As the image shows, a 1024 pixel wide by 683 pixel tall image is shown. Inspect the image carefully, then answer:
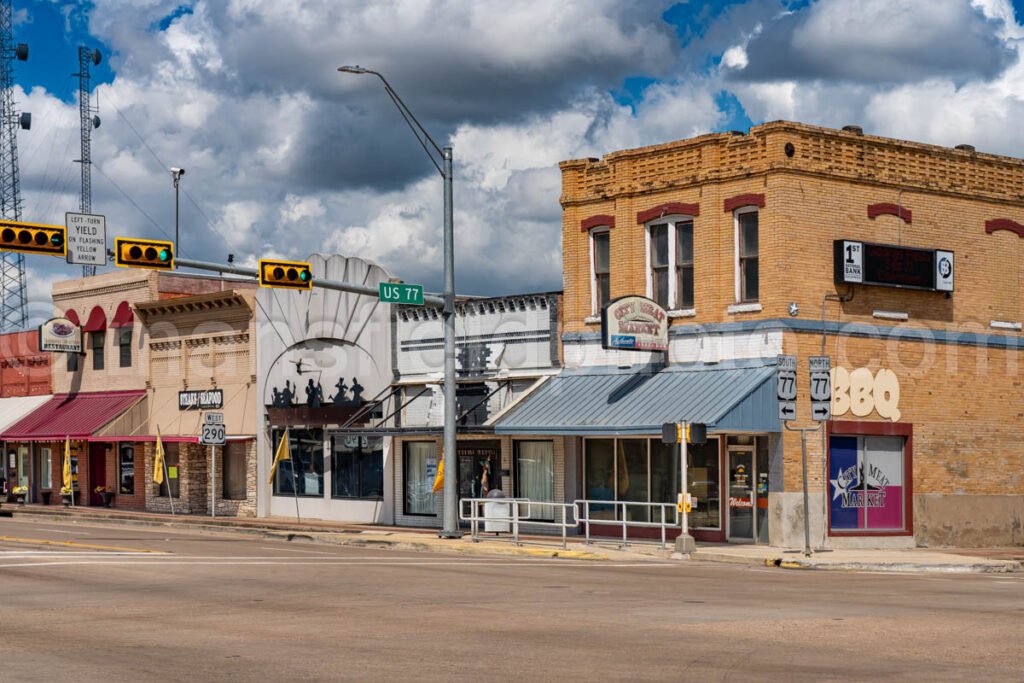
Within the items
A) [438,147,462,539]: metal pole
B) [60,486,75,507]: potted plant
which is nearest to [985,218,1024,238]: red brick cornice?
[438,147,462,539]: metal pole

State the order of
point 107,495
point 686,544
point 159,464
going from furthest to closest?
point 107,495 → point 159,464 → point 686,544

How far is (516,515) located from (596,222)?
8.07 metres

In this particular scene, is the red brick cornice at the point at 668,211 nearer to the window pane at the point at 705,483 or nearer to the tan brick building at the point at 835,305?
the tan brick building at the point at 835,305

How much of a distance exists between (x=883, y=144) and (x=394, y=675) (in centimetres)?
2422

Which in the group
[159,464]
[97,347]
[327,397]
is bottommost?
[159,464]

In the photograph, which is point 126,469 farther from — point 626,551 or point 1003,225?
point 1003,225

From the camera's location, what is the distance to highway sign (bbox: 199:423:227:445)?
136 ft

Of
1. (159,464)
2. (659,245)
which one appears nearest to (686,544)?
(659,245)

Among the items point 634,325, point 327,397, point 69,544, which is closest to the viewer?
point 69,544

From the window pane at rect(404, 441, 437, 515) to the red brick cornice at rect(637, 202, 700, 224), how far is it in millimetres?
9258

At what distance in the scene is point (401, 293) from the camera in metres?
32.9

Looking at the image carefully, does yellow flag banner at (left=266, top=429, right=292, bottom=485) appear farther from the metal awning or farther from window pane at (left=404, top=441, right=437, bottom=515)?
the metal awning

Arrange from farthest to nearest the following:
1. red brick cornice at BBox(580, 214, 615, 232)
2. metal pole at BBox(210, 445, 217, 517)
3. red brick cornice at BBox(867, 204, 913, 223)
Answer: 1. metal pole at BBox(210, 445, 217, 517)
2. red brick cornice at BBox(580, 214, 615, 232)
3. red brick cornice at BBox(867, 204, 913, 223)

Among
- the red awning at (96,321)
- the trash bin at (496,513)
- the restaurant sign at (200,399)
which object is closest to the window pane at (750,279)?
the trash bin at (496,513)
